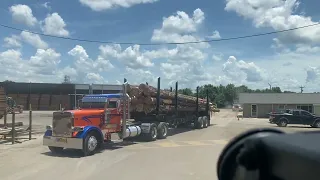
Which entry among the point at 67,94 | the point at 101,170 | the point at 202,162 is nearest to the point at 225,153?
the point at 101,170

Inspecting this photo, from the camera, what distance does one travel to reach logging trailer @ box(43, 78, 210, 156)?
15.2 meters

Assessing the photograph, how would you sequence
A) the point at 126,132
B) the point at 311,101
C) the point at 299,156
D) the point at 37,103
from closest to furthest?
the point at 299,156 < the point at 126,132 < the point at 311,101 < the point at 37,103

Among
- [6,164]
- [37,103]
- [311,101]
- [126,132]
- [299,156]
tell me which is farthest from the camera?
[37,103]

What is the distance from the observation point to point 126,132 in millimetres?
18281

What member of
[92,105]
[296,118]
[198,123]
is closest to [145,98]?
[92,105]

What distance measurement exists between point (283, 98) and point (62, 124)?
49615mm

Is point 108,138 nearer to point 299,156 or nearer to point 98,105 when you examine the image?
point 98,105

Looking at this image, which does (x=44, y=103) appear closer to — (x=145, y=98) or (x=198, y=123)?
(x=198, y=123)

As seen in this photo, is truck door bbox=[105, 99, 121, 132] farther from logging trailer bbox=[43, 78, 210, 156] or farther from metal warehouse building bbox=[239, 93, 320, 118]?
metal warehouse building bbox=[239, 93, 320, 118]

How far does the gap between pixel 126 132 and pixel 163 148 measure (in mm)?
2180

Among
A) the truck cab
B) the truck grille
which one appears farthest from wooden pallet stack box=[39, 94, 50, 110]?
the truck grille

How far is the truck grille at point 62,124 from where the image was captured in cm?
1548

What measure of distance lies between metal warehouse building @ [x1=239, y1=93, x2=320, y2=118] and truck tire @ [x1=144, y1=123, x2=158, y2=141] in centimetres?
4141

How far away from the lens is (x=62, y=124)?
51.3 feet
